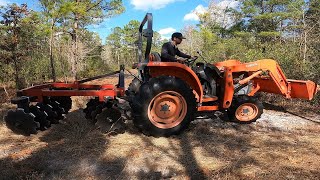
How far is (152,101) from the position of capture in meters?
5.27

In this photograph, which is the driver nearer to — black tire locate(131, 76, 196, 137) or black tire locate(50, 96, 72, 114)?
black tire locate(131, 76, 196, 137)

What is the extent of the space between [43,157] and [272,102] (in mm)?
6200

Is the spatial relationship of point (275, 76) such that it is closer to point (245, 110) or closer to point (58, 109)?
point (245, 110)

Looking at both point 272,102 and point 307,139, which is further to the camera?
point 272,102

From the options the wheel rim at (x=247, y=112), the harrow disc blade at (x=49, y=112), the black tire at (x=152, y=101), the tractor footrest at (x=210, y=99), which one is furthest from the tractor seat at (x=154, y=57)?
the harrow disc blade at (x=49, y=112)

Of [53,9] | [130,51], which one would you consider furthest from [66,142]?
[130,51]

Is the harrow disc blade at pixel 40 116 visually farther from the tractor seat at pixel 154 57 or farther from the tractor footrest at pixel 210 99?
the tractor footrest at pixel 210 99

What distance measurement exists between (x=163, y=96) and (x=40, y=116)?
218 centimetres

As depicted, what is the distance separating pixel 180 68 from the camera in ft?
18.0

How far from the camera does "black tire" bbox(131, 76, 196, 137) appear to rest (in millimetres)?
5098

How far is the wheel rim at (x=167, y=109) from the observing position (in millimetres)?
5332

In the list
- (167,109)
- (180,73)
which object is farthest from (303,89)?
(167,109)

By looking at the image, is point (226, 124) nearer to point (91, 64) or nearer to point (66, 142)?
point (66, 142)

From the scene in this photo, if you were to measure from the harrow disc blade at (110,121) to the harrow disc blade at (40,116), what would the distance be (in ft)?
2.96
